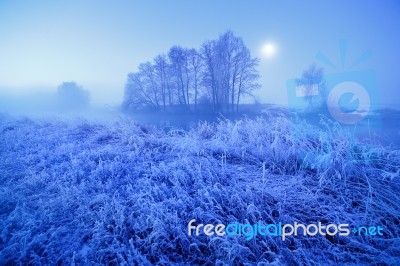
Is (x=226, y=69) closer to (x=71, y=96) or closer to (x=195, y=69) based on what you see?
(x=195, y=69)

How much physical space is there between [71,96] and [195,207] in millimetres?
33330

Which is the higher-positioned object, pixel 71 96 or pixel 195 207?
pixel 71 96

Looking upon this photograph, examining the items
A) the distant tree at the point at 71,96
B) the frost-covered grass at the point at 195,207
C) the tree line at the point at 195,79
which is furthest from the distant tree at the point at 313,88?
the distant tree at the point at 71,96

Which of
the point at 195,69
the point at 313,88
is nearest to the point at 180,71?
the point at 195,69

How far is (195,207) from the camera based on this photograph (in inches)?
76.9

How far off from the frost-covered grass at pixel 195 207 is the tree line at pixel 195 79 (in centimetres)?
1288

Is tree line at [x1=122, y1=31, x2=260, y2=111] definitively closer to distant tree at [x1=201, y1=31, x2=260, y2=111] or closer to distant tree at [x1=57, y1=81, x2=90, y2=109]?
distant tree at [x1=201, y1=31, x2=260, y2=111]

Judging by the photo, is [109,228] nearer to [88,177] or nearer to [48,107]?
[88,177]

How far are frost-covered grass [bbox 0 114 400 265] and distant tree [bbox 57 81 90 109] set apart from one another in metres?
29.6

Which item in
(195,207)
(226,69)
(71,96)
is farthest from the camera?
(71,96)

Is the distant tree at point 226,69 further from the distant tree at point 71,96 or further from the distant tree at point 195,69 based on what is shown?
the distant tree at point 71,96

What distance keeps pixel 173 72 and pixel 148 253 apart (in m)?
16.5

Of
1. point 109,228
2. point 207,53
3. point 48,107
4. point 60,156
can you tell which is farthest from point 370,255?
point 48,107

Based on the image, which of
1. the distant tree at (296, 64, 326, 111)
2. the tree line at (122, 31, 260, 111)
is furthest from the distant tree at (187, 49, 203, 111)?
the distant tree at (296, 64, 326, 111)
